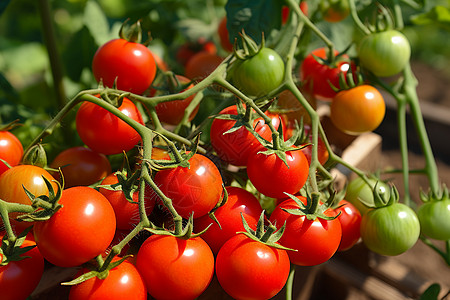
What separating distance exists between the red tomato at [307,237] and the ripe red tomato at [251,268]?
3cm

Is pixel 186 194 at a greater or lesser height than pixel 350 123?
greater

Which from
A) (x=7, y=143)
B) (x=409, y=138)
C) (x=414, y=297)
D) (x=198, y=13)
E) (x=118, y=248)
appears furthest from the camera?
(x=409, y=138)

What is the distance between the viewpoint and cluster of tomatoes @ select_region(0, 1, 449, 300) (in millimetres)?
466

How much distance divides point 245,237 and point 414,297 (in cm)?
65

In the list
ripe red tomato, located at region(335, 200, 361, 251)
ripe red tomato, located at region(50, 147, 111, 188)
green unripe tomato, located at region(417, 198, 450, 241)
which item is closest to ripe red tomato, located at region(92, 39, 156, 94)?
ripe red tomato, located at region(50, 147, 111, 188)

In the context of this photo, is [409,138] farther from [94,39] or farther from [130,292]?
[130,292]

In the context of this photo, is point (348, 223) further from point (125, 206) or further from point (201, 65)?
point (201, 65)

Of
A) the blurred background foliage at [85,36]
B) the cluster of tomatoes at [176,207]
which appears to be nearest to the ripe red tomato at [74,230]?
the cluster of tomatoes at [176,207]

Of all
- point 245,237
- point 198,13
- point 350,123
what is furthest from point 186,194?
point 198,13

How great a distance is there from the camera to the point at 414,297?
97 cm

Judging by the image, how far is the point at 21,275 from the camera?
1.59ft

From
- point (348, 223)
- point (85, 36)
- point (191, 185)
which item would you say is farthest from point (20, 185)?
point (85, 36)

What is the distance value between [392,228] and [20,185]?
514 mm

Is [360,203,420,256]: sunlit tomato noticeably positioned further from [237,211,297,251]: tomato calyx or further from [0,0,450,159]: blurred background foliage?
[0,0,450,159]: blurred background foliage
